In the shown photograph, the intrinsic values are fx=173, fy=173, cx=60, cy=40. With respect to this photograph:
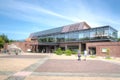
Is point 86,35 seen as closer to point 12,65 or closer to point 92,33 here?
point 92,33

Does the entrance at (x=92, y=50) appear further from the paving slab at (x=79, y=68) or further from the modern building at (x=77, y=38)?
the paving slab at (x=79, y=68)

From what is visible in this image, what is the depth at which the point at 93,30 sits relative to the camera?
164 ft

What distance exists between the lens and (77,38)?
55312 millimetres

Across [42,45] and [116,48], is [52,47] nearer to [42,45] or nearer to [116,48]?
[42,45]

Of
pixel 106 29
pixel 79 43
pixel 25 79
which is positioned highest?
pixel 106 29

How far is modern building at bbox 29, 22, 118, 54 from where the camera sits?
4677 cm

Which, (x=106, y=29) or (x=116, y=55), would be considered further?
(x=106, y=29)

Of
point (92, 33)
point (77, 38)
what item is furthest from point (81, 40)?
point (92, 33)

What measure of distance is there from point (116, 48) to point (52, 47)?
32842 mm

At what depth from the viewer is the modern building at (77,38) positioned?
4677 centimetres

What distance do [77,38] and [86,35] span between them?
4.06m

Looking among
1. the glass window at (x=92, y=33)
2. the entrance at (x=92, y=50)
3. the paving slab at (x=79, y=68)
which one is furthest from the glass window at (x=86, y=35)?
the paving slab at (x=79, y=68)

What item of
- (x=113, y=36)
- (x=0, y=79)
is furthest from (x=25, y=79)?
(x=113, y=36)

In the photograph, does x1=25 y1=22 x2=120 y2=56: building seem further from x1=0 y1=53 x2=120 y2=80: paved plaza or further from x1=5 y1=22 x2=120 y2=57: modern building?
x1=0 y1=53 x2=120 y2=80: paved plaza
